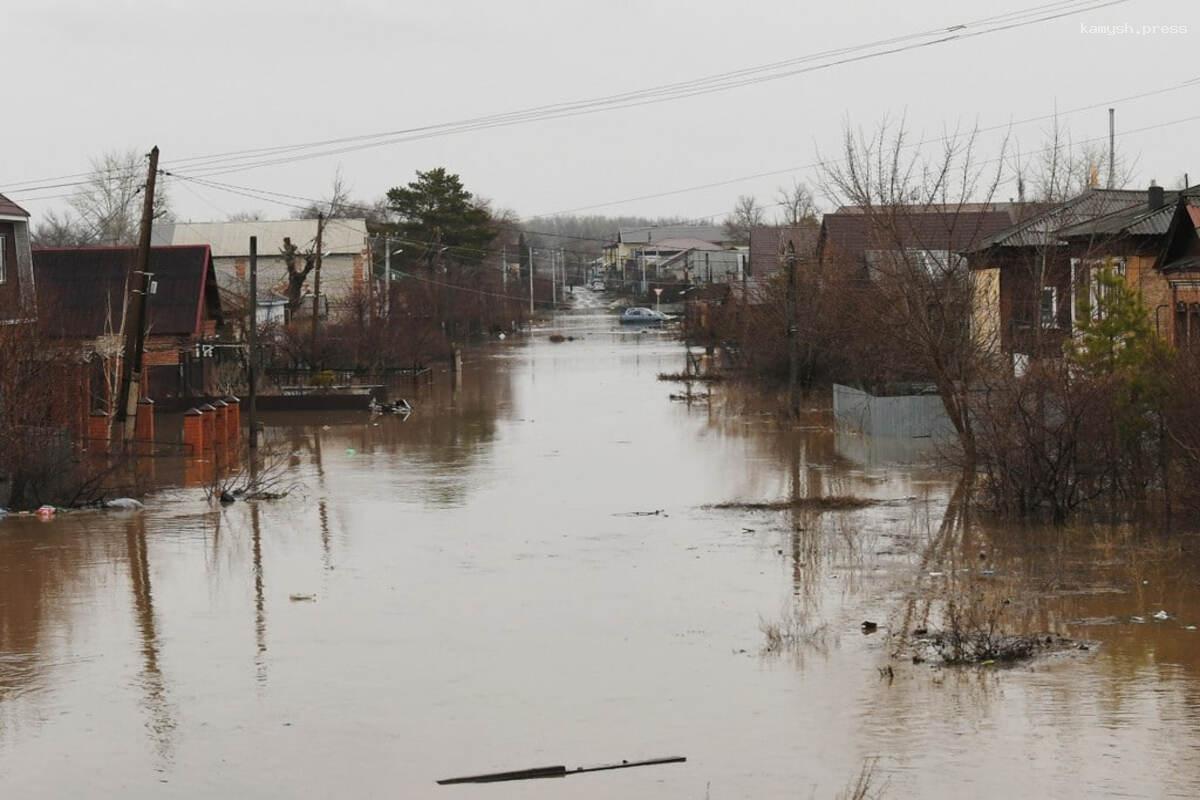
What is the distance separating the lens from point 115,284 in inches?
1741

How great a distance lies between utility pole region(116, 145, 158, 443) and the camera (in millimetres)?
29562

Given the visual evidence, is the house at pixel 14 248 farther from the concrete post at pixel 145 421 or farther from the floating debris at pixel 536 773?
the floating debris at pixel 536 773

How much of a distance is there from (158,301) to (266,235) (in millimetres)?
45638

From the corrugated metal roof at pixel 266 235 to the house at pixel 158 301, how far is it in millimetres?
41213

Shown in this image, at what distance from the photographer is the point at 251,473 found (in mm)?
28484

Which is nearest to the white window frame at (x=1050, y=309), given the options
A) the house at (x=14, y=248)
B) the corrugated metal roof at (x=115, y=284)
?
the house at (x=14, y=248)

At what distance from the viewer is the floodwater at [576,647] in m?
11.3

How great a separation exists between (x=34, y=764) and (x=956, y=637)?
789cm

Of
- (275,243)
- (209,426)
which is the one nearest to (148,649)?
(209,426)

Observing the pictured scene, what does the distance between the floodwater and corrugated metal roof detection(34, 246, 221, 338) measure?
17123mm

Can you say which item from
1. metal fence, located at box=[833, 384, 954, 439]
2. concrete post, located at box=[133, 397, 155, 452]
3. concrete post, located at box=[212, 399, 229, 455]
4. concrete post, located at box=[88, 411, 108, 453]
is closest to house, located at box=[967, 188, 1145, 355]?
metal fence, located at box=[833, 384, 954, 439]

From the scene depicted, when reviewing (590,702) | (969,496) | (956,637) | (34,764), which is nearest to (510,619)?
(590,702)

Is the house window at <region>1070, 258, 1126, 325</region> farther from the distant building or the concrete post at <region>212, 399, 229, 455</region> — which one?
the distant building

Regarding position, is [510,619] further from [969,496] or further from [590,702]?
[969,496]
